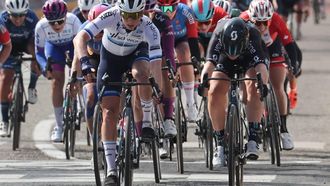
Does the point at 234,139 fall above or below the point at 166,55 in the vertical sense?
below

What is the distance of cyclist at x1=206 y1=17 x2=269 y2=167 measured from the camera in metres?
12.5

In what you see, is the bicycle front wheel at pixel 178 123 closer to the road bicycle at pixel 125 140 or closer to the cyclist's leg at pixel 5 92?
the road bicycle at pixel 125 140

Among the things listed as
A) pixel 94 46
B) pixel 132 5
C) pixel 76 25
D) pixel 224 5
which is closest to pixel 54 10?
pixel 76 25

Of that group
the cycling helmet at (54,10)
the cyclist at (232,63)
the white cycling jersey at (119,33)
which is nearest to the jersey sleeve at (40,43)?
the cycling helmet at (54,10)

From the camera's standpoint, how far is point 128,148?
37.6ft

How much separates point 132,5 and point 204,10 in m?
4.44

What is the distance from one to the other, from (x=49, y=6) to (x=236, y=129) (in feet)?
15.6

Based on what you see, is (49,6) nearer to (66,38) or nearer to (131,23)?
(66,38)

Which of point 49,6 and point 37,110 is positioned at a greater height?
point 49,6

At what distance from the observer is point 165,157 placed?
1445cm

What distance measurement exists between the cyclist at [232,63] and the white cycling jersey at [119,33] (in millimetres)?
644

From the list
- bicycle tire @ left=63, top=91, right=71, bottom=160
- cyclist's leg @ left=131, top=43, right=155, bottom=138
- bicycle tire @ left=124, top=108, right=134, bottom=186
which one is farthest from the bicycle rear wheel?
bicycle tire @ left=63, top=91, right=71, bottom=160

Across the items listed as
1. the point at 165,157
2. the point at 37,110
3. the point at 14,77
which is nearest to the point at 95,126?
the point at 165,157

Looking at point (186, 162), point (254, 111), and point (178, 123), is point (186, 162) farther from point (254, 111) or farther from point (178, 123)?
point (254, 111)
